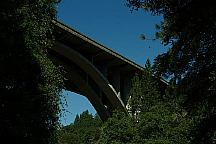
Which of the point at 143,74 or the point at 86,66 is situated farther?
the point at 143,74

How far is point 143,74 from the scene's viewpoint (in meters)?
41.4

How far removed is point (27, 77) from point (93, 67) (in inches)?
691

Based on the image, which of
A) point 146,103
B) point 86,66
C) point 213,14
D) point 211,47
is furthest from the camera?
point 146,103

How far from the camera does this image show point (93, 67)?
108 ft

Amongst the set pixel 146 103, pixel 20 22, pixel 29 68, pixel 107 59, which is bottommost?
pixel 29 68

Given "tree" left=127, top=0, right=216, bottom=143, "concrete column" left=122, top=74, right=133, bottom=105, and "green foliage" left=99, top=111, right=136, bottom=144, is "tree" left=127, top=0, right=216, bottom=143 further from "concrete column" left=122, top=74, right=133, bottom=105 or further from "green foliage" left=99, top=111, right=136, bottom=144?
"concrete column" left=122, top=74, right=133, bottom=105

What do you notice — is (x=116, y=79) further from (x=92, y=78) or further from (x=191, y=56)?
(x=191, y=56)

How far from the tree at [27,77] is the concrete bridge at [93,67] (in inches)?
503

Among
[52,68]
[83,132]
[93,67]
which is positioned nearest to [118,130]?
[93,67]

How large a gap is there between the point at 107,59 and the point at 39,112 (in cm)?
2080

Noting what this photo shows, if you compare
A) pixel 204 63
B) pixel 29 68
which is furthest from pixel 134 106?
pixel 204 63

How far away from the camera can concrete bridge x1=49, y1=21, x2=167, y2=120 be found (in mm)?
32031

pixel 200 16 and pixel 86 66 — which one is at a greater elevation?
pixel 86 66

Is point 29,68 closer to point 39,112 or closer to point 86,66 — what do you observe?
point 39,112
